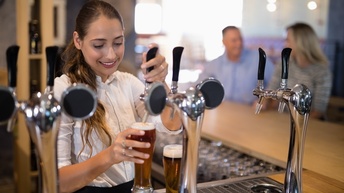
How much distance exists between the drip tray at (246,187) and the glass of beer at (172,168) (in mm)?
149

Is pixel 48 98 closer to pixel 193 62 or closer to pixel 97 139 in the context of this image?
pixel 97 139

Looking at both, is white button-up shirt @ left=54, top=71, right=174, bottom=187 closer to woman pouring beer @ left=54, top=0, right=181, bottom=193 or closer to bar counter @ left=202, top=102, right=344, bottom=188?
woman pouring beer @ left=54, top=0, right=181, bottom=193

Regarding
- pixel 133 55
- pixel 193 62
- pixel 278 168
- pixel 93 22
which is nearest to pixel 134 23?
pixel 133 55

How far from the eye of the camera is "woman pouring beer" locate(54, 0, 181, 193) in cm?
116

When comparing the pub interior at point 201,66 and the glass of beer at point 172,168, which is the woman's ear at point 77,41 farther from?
the glass of beer at point 172,168

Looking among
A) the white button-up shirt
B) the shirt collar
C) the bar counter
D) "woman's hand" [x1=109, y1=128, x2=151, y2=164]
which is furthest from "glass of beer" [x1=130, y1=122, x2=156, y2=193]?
the bar counter

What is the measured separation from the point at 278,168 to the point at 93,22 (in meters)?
1.08

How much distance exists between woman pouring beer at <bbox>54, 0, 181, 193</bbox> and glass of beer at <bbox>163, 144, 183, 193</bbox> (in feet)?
0.45

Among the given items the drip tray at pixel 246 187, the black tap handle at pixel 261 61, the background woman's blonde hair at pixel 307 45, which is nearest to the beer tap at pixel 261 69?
the black tap handle at pixel 261 61

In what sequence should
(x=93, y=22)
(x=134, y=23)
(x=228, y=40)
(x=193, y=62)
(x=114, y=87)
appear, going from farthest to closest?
(x=193, y=62) → (x=134, y=23) → (x=228, y=40) → (x=114, y=87) → (x=93, y=22)

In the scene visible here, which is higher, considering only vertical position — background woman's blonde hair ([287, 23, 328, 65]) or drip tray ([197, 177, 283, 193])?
background woman's blonde hair ([287, 23, 328, 65])

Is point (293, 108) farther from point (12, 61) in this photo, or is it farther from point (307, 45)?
point (307, 45)

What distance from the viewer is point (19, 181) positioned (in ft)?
10.1

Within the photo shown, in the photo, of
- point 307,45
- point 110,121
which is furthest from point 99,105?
point 307,45
